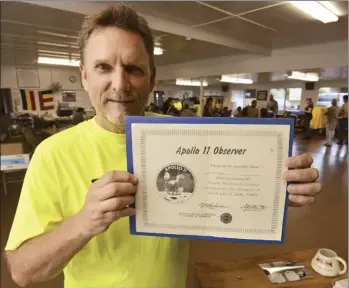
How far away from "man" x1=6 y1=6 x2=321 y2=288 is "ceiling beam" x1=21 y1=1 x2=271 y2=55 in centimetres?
172

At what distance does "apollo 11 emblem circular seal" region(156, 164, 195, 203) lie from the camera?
2.01 ft

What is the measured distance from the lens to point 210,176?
61 cm

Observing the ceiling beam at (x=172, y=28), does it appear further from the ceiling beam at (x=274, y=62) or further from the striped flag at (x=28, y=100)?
the striped flag at (x=28, y=100)

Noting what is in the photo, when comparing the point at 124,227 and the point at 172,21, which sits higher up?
the point at 172,21

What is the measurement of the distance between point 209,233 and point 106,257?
1.02ft

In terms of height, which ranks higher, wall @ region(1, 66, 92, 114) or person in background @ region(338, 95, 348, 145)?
wall @ region(1, 66, 92, 114)

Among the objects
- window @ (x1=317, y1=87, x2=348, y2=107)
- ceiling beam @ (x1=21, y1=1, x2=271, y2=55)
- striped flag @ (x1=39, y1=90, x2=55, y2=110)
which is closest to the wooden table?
ceiling beam @ (x1=21, y1=1, x2=271, y2=55)

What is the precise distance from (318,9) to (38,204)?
3.64 meters

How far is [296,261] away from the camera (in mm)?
1277

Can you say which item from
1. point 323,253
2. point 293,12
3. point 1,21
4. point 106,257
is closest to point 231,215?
point 106,257

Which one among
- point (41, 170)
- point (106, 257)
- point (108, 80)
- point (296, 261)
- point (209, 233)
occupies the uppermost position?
point (108, 80)

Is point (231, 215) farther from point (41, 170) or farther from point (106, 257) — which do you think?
point (41, 170)
